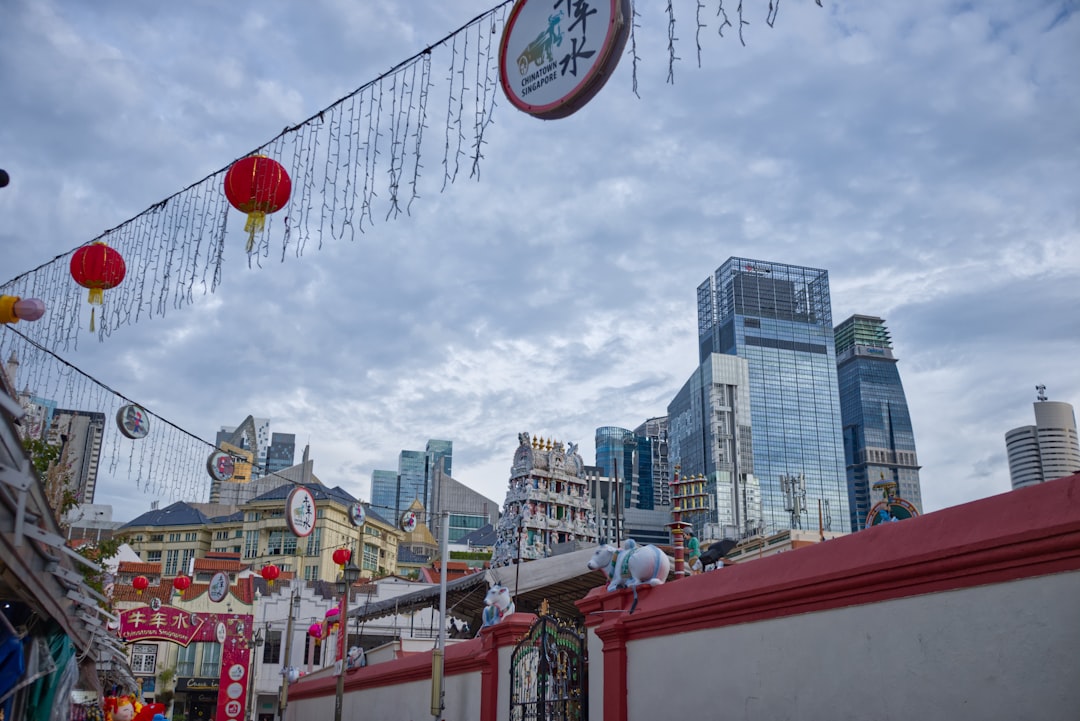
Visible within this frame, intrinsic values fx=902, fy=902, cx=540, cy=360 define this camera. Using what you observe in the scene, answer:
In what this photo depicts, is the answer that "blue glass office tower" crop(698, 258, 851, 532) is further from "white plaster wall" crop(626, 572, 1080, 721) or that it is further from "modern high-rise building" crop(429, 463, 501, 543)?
"white plaster wall" crop(626, 572, 1080, 721)

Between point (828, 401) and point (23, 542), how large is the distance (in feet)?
646

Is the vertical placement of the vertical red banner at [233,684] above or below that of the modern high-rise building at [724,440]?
below

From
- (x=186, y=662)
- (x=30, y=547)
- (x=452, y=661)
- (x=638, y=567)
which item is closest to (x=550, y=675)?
(x=638, y=567)

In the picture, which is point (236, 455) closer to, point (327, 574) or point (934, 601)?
point (934, 601)

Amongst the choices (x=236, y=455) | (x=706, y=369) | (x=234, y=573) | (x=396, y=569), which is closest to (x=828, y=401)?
(x=706, y=369)

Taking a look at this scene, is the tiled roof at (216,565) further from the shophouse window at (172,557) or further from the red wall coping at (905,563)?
the red wall coping at (905,563)

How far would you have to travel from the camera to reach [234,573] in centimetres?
5994

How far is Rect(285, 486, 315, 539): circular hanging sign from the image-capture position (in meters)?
20.9

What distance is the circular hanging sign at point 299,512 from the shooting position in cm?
2086

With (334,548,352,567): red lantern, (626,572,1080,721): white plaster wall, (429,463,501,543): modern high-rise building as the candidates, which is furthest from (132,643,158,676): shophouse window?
(429,463,501,543): modern high-rise building

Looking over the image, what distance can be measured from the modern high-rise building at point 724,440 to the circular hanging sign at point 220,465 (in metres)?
161

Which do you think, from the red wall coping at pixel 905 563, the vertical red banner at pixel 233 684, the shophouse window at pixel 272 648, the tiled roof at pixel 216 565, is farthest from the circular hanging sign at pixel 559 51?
the tiled roof at pixel 216 565

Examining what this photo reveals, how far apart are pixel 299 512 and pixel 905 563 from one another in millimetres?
16379

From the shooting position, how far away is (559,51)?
699 cm
